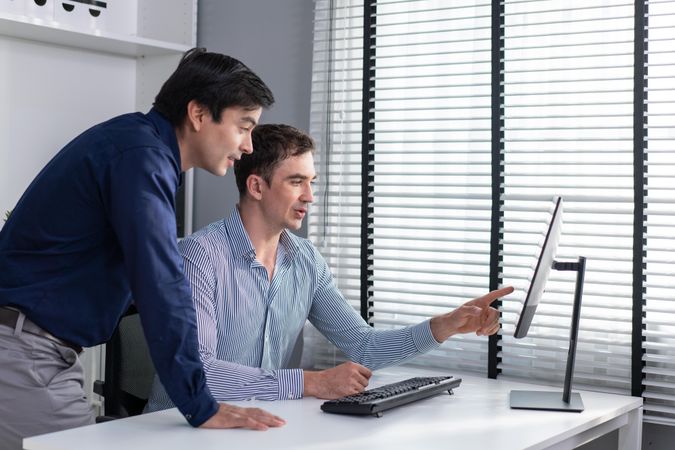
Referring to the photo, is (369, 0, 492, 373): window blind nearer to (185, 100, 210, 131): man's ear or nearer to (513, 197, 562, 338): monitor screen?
(513, 197, 562, 338): monitor screen

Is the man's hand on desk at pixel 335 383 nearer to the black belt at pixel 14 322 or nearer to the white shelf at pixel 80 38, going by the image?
the black belt at pixel 14 322

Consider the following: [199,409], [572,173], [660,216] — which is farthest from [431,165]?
[199,409]

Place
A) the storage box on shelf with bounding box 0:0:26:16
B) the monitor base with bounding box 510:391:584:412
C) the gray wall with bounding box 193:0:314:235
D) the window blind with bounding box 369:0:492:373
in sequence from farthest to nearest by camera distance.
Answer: the gray wall with bounding box 193:0:314:235, the storage box on shelf with bounding box 0:0:26:16, the window blind with bounding box 369:0:492:373, the monitor base with bounding box 510:391:584:412

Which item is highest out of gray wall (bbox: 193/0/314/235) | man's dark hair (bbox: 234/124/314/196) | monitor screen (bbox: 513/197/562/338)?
gray wall (bbox: 193/0/314/235)

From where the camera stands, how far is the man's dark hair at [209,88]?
2.04 metres

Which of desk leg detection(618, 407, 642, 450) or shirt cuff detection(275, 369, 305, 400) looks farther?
desk leg detection(618, 407, 642, 450)

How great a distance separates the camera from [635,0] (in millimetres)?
2869

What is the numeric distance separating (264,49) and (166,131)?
1.73 meters

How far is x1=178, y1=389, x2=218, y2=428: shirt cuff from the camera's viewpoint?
6.09 ft

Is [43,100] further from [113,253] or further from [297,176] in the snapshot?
[113,253]

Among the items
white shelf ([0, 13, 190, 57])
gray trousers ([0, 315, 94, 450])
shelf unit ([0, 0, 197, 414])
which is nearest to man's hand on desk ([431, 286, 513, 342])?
gray trousers ([0, 315, 94, 450])

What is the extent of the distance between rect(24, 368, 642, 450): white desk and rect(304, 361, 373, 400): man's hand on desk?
0.03 m

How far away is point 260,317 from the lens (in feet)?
8.25

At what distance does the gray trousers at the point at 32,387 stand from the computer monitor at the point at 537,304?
3.33 ft
